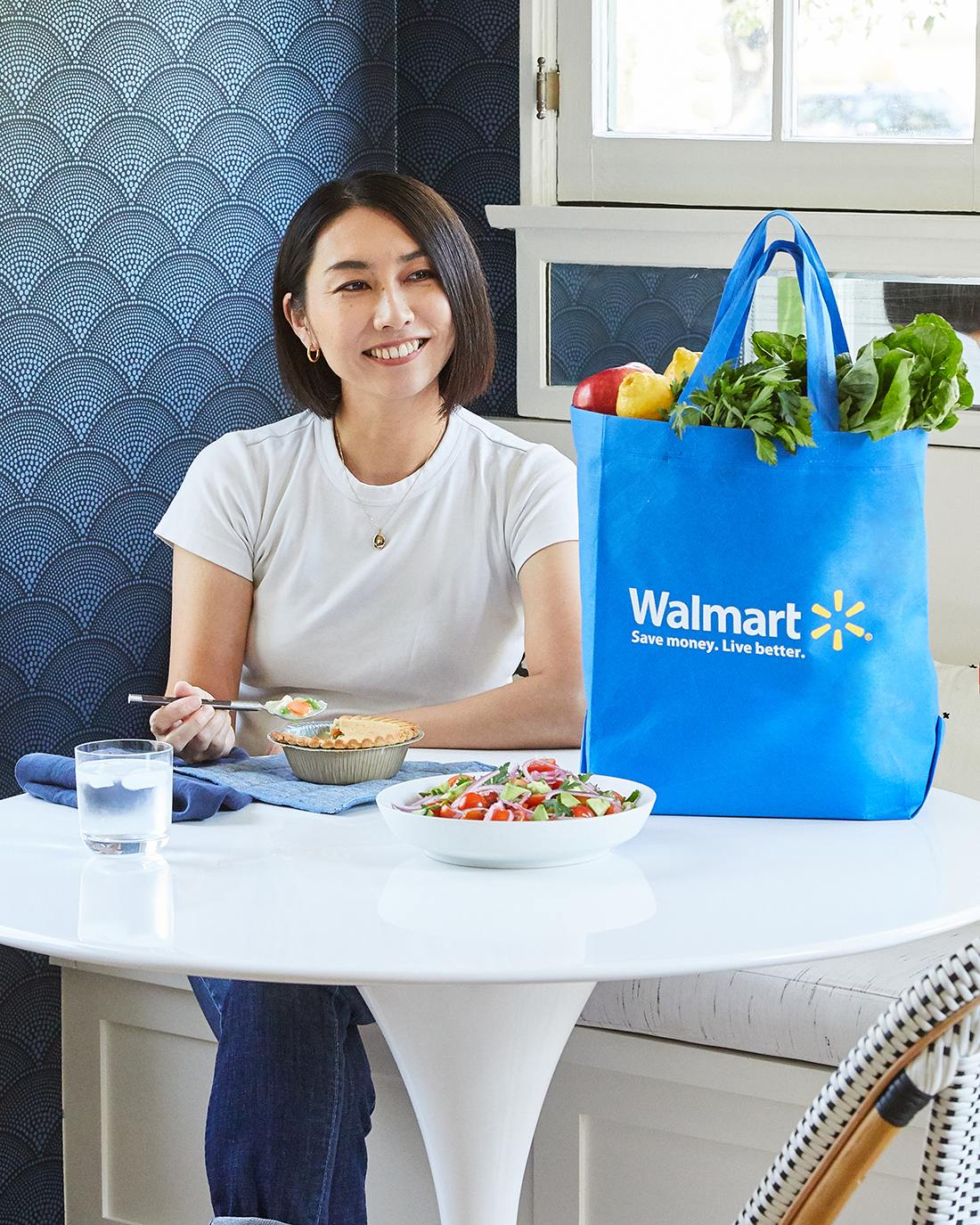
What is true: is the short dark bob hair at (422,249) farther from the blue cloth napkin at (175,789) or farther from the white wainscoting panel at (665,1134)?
the white wainscoting panel at (665,1134)

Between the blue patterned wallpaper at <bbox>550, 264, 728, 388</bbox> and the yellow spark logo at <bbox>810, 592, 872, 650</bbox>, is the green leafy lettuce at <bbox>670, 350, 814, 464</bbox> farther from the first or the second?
the blue patterned wallpaper at <bbox>550, 264, 728, 388</bbox>

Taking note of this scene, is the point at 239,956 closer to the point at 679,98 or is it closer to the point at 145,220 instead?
the point at 145,220

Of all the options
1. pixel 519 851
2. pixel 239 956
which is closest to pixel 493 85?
pixel 519 851

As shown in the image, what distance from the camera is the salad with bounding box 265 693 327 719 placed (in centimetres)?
165

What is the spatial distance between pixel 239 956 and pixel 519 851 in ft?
0.87

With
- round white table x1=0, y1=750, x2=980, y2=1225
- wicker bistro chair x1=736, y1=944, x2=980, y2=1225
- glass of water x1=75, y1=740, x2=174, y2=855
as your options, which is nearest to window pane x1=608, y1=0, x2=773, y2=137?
round white table x1=0, y1=750, x2=980, y2=1225

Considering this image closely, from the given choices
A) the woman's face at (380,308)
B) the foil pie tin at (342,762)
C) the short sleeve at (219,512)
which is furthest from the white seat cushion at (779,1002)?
the woman's face at (380,308)

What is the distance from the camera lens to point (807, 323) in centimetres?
131

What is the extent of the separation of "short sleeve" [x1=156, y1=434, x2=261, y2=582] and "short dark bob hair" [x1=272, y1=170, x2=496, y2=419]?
0.17 m

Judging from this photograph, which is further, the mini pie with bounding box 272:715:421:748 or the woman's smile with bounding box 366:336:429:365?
the woman's smile with bounding box 366:336:429:365

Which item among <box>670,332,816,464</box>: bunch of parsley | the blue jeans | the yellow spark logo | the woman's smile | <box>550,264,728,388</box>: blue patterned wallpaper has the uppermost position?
<box>550,264,728,388</box>: blue patterned wallpaper

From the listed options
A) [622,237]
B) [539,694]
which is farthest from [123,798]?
[622,237]

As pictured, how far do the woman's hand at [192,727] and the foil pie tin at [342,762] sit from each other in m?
0.10

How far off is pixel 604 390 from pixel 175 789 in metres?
0.55
